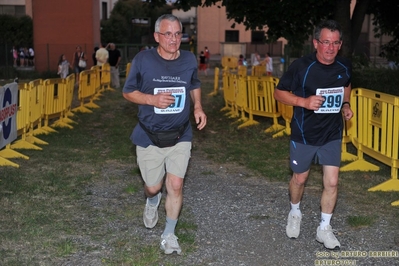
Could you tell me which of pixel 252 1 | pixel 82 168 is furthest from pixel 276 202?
pixel 252 1

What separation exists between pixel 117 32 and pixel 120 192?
5288cm

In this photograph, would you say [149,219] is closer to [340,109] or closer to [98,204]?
[98,204]

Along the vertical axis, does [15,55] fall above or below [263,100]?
above

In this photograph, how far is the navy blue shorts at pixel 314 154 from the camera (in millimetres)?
5930

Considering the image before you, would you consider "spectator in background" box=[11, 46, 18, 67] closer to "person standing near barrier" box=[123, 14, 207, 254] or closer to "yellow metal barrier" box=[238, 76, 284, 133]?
"yellow metal barrier" box=[238, 76, 284, 133]

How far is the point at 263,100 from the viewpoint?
14109 millimetres

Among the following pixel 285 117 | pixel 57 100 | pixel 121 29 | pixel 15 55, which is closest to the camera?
pixel 285 117

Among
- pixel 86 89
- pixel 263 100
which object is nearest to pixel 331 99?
pixel 263 100

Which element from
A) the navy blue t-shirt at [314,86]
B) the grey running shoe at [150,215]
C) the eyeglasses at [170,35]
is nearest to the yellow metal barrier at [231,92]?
the grey running shoe at [150,215]

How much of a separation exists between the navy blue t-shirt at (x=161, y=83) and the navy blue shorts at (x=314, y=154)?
3.72 feet

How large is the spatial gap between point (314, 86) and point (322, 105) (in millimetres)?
188

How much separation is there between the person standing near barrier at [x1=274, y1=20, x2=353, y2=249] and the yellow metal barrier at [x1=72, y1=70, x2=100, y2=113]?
478 inches

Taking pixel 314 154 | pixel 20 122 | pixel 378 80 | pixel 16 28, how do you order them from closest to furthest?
pixel 314 154, pixel 20 122, pixel 378 80, pixel 16 28

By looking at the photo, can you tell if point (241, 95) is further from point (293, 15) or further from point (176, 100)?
point (176, 100)
